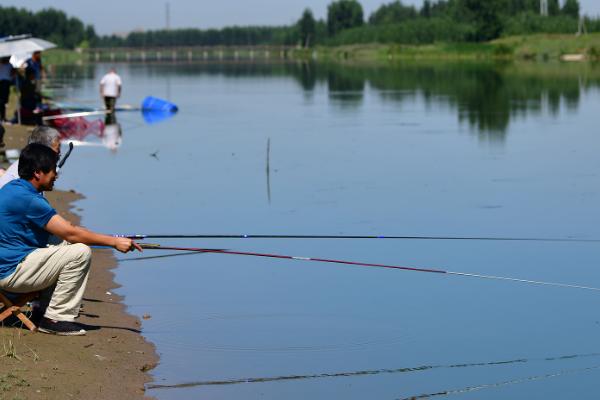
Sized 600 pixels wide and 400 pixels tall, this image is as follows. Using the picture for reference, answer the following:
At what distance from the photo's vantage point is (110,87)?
30375mm

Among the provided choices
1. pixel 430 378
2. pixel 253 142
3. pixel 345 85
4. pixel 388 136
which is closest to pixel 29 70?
pixel 253 142

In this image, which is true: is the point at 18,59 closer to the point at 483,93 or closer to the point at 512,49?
the point at 483,93

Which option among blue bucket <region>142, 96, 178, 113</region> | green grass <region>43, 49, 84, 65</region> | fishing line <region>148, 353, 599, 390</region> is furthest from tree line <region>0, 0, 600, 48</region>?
fishing line <region>148, 353, 599, 390</region>

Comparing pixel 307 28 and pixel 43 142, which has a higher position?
pixel 307 28

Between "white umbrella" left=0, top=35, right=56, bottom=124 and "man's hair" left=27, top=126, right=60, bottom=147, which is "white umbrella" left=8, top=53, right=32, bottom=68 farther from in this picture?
"man's hair" left=27, top=126, right=60, bottom=147

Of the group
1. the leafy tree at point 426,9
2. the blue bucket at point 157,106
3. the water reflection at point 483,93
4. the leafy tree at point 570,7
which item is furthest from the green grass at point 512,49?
the leafy tree at point 426,9

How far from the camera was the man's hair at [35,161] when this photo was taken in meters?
7.34

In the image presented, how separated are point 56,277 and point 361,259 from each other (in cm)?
473

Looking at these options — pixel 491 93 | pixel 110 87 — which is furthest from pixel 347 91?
pixel 110 87

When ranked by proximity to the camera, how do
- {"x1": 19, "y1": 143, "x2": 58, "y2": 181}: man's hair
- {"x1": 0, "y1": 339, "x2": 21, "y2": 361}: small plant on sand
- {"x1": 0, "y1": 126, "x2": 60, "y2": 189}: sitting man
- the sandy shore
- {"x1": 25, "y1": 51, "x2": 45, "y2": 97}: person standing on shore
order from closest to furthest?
1. the sandy shore
2. {"x1": 0, "y1": 339, "x2": 21, "y2": 361}: small plant on sand
3. {"x1": 19, "y1": 143, "x2": 58, "y2": 181}: man's hair
4. {"x1": 0, "y1": 126, "x2": 60, "y2": 189}: sitting man
5. {"x1": 25, "y1": 51, "x2": 45, "y2": 97}: person standing on shore

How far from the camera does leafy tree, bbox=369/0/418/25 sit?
18202 cm

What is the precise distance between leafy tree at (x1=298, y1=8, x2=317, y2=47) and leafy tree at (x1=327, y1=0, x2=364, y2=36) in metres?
3.02

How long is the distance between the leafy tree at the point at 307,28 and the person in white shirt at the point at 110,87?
147 meters

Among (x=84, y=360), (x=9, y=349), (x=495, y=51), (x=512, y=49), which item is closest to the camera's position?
(x=9, y=349)
